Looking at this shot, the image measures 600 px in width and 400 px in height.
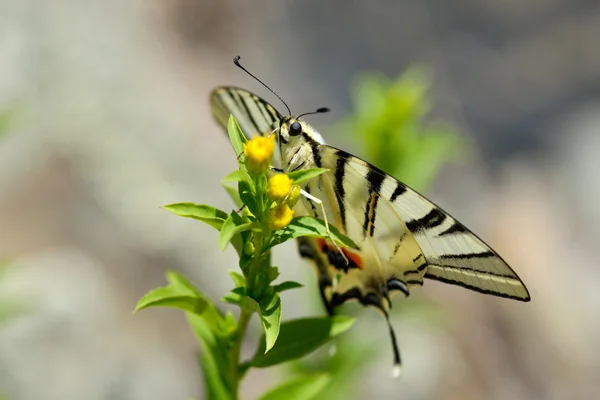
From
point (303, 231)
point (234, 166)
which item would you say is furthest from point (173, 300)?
point (234, 166)

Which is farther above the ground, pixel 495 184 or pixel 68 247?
pixel 68 247

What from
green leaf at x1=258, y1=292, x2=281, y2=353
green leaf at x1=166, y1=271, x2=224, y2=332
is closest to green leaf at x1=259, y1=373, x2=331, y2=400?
green leaf at x1=166, y1=271, x2=224, y2=332

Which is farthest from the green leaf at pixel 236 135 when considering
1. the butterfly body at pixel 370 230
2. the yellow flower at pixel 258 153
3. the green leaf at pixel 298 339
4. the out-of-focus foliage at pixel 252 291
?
the green leaf at pixel 298 339

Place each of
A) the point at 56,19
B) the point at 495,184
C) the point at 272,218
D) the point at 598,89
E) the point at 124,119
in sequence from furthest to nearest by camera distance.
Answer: the point at 598,89 < the point at 495,184 < the point at 56,19 < the point at 124,119 < the point at 272,218

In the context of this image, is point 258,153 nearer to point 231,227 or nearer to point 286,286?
point 231,227

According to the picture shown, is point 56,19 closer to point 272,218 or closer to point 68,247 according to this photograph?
point 68,247

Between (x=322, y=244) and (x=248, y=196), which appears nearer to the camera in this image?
(x=248, y=196)

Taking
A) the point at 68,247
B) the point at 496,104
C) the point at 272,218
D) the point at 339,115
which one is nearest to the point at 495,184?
the point at 496,104
